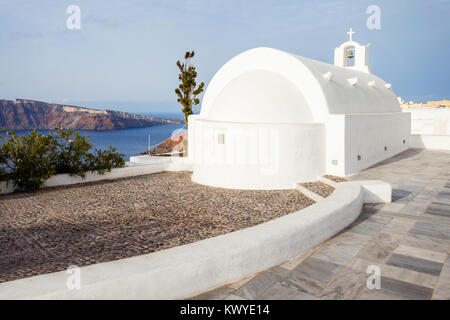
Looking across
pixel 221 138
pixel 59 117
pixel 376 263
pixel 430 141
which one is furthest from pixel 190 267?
pixel 59 117

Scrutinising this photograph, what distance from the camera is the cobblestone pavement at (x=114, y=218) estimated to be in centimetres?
491

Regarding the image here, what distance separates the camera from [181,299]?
346cm

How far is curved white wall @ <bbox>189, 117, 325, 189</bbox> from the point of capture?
378 inches

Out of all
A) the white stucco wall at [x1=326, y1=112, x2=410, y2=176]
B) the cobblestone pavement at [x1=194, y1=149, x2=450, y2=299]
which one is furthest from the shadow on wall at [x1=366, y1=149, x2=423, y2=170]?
the cobblestone pavement at [x1=194, y1=149, x2=450, y2=299]

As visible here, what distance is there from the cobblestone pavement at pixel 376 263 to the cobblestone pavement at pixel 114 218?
5.76ft

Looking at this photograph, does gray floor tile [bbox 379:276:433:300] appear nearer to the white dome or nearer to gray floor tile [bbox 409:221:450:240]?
gray floor tile [bbox 409:221:450:240]

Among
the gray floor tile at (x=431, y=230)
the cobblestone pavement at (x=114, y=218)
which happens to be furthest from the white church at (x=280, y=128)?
the gray floor tile at (x=431, y=230)

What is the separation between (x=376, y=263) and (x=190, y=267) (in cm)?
262

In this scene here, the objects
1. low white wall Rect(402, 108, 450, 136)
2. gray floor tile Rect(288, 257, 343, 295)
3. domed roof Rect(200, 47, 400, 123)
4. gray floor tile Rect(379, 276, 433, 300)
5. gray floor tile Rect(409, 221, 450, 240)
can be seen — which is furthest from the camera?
low white wall Rect(402, 108, 450, 136)

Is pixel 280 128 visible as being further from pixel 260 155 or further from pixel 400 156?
pixel 400 156

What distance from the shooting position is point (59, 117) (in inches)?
2985

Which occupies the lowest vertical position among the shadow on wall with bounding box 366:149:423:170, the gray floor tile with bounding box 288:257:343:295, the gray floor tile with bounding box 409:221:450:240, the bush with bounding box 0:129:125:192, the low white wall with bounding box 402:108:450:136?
the gray floor tile with bounding box 288:257:343:295

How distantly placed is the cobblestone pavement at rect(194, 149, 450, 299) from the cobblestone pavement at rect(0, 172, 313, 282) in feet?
5.76

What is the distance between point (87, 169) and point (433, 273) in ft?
33.0
